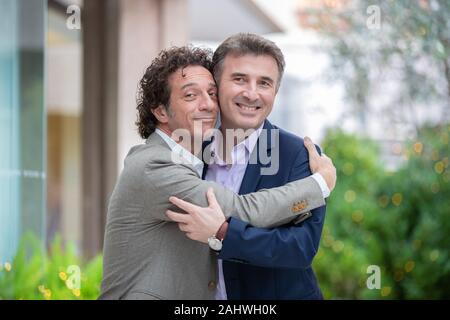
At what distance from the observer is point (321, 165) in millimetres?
2508

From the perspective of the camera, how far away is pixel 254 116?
2545mm

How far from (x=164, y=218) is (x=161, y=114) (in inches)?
14.1

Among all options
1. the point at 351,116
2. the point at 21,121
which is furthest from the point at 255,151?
the point at 351,116

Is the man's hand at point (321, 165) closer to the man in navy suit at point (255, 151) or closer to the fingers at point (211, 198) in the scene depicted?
the man in navy suit at point (255, 151)

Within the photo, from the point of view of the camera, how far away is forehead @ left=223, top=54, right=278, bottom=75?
252 cm

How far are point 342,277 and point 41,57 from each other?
3192 mm

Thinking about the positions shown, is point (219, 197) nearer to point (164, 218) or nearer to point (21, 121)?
point (164, 218)

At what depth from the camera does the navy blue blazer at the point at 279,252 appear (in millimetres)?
2322

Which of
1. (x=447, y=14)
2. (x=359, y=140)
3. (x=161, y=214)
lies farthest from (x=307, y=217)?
(x=359, y=140)

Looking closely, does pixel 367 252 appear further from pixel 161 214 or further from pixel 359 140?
pixel 161 214

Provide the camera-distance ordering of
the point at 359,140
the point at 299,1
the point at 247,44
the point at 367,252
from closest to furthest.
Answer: the point at 247,44 < the point at 367,252 < the point at 359,140 < the point at 299,1

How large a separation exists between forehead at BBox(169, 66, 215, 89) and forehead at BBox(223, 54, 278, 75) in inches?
3.5
